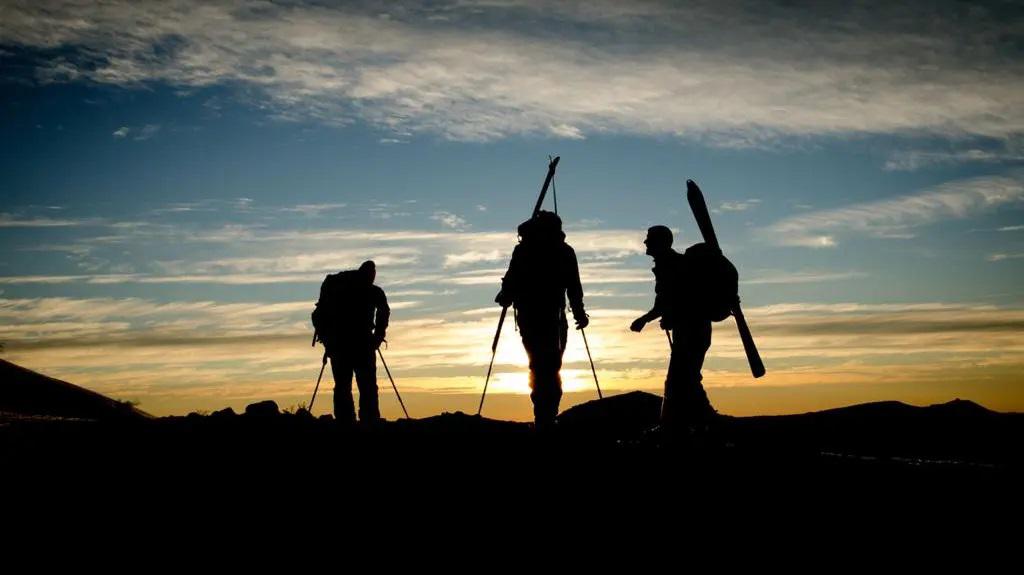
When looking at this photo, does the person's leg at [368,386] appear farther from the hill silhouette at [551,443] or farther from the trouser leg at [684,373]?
the trouser leg at [684,373]

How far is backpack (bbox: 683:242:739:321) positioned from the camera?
9484mm

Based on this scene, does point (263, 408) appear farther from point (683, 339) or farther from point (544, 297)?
point (683, 339)

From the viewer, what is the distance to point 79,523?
594cm

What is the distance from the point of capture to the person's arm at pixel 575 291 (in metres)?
10.6

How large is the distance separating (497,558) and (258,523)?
1.88 m

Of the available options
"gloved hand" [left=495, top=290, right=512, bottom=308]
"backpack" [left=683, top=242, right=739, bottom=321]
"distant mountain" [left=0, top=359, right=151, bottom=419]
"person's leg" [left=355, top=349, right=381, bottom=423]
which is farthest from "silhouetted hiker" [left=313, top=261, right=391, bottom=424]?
"distant mountain" [left=0, top=359, right=151, bottom=419]

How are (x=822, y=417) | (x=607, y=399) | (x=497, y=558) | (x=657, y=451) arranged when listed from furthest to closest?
(x=607, y=399), (x=822, y=417), (x=657, y=451), (x=497, y=558)

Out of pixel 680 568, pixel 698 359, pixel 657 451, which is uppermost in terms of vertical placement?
pixel 698 359

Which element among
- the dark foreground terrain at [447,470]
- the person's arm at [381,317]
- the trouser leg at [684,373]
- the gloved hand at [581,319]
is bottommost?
the dark foreground terrain at [447,470]

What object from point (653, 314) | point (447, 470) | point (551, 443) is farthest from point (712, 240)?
point (447, 470)

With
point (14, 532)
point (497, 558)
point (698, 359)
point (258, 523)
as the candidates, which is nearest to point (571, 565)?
point (497, 558)

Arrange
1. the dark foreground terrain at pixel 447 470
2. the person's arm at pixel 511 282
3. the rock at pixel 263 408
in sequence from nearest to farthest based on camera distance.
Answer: the dark foreground terrain at pixel 447 470 → the person's arm at pixel 511 282 → the rock at pixel 263 408

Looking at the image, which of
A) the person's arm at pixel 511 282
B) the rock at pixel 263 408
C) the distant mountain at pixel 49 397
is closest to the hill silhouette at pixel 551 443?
the rock at pixel 263 408

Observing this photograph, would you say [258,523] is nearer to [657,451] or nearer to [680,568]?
[680,568]
